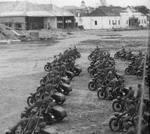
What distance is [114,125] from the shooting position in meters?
10.6

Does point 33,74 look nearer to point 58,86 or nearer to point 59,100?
point 58,86

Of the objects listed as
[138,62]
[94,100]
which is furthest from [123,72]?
[94,100]

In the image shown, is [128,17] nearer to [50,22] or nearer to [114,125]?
[50,22]

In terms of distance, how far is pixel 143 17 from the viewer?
94.8 metres

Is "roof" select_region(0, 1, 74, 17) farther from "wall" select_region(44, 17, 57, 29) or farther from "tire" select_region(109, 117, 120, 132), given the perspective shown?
"tire" select_region(109, 117, 120, 132)

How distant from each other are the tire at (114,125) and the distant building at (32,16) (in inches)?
2273

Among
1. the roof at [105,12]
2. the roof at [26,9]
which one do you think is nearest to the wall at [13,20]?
the roof at [26,9]

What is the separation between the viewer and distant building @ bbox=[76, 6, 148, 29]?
87750 millimetres

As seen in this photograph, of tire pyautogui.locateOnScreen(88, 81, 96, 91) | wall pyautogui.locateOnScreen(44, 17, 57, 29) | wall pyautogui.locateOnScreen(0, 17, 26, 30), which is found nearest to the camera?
tire pyautogui.locateOnScreen(88, 81, 96, 91)

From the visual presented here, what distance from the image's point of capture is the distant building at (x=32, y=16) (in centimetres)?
6769

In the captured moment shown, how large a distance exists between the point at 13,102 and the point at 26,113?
→ 3772 millimetres

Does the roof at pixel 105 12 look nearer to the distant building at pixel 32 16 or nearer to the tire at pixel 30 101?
the distant building at pixel 32 16

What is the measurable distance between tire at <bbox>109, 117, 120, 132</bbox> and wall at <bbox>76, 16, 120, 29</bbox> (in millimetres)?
77706

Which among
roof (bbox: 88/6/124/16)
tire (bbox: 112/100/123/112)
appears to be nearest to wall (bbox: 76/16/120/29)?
roof (bbox: 88/6/124/16)
